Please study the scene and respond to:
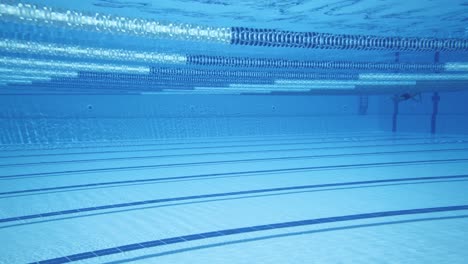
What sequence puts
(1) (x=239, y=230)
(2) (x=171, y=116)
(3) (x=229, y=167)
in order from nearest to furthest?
(1) (x=239, y=230) < (3) (x=229, y=167) < (2) (x=171, y=116)

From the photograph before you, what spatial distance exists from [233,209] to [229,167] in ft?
8.52

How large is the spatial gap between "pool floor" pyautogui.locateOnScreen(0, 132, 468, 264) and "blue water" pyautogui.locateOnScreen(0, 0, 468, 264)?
2cm

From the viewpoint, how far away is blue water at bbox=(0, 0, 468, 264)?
296 centimetres

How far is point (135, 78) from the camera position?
8.20m

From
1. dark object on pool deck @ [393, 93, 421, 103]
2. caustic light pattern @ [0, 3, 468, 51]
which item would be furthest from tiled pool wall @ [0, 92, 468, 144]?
caustic light pattern @ [0, 3, 468, 51]

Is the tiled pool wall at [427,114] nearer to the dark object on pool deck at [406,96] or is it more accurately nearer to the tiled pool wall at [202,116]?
the tiled pool wall at [202,116]

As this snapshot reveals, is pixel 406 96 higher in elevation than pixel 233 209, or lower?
higher

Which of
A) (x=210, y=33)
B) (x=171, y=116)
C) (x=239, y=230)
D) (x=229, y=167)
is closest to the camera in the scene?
(x=239, y=230)

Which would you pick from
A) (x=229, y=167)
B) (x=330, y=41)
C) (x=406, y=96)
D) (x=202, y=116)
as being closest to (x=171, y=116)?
(x=202, y=116)

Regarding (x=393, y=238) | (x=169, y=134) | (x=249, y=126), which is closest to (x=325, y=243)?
(x=393, y=238)

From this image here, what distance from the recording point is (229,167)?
6.54 meters

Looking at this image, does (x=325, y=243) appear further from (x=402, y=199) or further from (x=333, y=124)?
(x=333, y=124)

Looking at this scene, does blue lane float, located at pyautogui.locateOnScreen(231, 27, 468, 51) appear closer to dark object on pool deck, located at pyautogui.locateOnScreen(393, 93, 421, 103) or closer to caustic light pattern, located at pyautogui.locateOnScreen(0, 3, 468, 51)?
caustic light pattern, located at pyautogui.locateOnScreen(0, 3, 468, 51)

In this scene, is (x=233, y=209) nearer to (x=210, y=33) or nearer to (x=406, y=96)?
(x=210, y=33)
